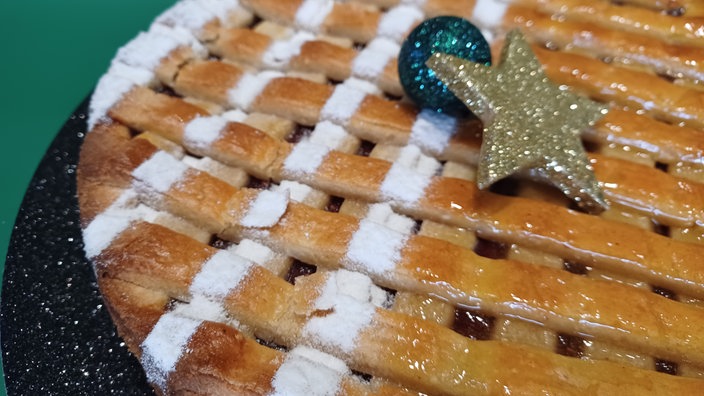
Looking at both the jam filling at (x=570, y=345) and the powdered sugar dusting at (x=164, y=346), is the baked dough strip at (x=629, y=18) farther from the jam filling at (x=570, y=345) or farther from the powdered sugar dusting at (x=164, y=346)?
the powdered sugar dusting at (x=164, y=346)

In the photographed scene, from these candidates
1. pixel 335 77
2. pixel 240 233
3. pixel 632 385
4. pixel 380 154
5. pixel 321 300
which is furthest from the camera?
pixel 335 77

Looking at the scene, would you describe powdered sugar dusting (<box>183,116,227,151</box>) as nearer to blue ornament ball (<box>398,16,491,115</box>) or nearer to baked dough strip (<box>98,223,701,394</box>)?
baked dough strip (<box>98,223,701,394</box>)

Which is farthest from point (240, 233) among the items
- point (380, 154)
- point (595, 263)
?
point (595, 263)

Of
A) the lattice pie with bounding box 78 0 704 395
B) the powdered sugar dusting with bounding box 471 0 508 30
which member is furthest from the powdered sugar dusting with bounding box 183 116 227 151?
the powdered sugar dusting with bounding box 471 0 508 30

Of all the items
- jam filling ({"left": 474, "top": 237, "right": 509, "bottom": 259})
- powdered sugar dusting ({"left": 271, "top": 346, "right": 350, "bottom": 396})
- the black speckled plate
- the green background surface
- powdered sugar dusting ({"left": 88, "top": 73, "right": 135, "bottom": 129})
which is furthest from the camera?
the green background surface

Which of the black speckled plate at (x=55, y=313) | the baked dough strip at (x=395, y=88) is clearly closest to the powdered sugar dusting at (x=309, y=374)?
the black speckled plate at (x=55, y=313)

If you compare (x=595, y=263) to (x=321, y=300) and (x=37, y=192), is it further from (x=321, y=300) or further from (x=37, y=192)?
(x=37, y=192)
